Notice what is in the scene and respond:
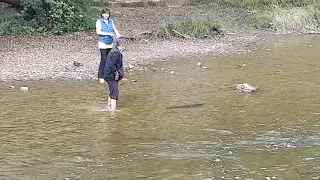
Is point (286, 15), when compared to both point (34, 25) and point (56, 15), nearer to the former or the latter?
point (56, 15)

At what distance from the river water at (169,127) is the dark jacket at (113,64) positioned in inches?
28.4

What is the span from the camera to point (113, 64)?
10070 millimetres

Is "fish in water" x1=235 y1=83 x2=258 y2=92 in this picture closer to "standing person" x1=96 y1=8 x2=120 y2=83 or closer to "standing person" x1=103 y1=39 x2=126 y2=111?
"standing person" x1=96 y1=8 x2=120 y2=83

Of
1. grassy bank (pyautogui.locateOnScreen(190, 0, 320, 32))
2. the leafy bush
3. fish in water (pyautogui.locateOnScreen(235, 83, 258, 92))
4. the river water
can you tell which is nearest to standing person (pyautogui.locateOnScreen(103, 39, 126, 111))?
the river water

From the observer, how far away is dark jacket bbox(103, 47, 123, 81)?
32.9ft

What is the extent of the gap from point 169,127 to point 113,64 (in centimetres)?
162

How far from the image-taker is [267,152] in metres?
7.94

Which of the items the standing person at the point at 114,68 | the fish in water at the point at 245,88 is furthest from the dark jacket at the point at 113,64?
the fish in water at the point at 245,88

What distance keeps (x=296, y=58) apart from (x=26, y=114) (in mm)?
9272

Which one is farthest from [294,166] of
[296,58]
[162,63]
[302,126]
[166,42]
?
[166,42]

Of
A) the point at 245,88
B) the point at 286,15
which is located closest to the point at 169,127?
the point at 245,88

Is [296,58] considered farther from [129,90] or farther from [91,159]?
[91,159]

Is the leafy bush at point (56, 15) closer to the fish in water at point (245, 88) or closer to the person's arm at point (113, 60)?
the fish in water at point (245, 88)

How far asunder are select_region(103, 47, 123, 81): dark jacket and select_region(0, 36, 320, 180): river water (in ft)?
2.37
